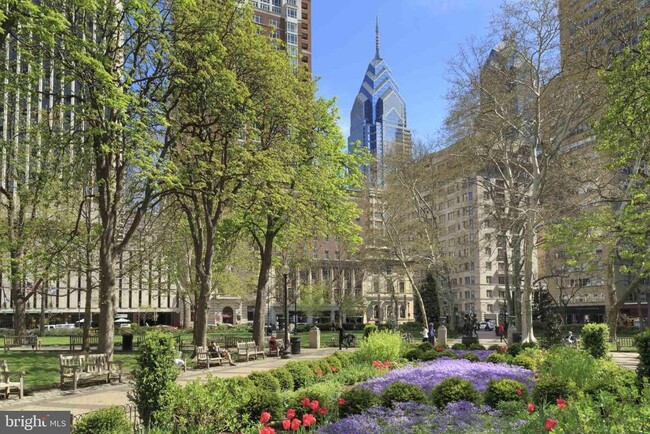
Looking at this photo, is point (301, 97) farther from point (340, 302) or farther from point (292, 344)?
point (340, 302)

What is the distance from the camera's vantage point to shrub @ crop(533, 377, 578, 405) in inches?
427

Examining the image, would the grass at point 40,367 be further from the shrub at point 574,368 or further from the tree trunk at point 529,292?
the tree trunk at point 529,292

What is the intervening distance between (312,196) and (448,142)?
11.5m

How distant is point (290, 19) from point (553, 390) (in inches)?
4212

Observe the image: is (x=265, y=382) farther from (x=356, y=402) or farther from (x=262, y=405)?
(x=356, y=402)

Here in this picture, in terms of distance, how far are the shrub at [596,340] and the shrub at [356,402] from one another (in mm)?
11429

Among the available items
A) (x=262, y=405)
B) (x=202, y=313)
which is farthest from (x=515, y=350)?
(x=202, y=313)

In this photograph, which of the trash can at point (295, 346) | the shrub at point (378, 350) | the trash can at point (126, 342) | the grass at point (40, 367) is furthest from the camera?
the trash can at point (295, 346)

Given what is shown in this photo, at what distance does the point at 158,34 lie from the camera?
1928 centimetres

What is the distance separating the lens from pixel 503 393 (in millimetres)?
11195

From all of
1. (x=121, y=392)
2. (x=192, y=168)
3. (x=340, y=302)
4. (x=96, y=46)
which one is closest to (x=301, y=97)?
Result: (x=192, y=168)

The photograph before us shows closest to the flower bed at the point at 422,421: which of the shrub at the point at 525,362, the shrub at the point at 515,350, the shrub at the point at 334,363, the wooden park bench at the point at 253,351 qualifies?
the shrub at the point at 334,363

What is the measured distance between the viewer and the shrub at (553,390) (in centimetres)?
1085

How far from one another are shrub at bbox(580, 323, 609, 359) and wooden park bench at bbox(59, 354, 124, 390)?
15.2m
